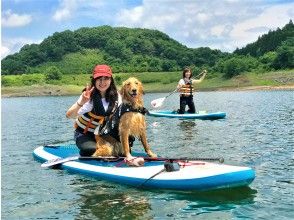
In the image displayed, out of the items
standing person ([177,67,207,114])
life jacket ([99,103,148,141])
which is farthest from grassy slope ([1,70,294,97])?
life jacket ([99,103,148,141])

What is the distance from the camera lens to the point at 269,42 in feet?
488

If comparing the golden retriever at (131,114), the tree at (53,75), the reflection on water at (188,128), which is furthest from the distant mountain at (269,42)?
the golden retriever at (131,114)

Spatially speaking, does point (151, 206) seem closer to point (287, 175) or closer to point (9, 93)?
point (287, 175)

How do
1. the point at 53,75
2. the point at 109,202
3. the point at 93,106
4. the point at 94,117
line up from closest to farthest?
1. the point at 109,202
2. the point at 93,106
3. the point at 94,117
4. the point at 53,75

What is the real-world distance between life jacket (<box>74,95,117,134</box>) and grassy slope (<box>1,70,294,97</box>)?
76797 mm

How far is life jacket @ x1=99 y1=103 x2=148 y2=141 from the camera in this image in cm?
1005

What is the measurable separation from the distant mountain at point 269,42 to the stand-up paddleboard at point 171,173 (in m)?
135

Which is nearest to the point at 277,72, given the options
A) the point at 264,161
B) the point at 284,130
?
the point at 284,130

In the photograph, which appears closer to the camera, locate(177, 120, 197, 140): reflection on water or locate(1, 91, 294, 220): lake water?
locate(1, 91, 294, 220): lake water

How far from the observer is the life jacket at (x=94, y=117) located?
1069cm

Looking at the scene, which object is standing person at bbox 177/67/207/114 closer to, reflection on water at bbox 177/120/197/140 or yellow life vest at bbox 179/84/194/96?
yellow life vest at bbox 179/84/194/96

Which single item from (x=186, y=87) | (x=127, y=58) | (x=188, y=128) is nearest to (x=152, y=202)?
(x=188, y=128)

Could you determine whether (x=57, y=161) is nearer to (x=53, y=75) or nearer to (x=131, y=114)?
(x=131, y=114)

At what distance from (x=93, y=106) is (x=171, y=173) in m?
2.60
